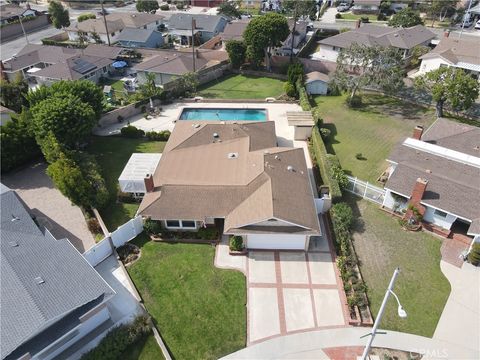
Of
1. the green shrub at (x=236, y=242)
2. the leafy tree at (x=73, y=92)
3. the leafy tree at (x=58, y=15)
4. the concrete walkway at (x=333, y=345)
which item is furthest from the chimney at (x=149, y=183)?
the leafy tree at (x=58, y=15)

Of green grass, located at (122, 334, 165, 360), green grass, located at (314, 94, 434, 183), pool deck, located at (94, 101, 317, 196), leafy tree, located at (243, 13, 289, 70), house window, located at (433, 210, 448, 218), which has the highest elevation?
leafy tree, located at (243, 13, 289, 70)

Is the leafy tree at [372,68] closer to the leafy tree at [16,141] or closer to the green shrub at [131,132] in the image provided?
the green shrub at [131,132]

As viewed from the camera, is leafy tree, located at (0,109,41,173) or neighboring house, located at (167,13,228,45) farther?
neighboring house, located at (167,13,228,45)

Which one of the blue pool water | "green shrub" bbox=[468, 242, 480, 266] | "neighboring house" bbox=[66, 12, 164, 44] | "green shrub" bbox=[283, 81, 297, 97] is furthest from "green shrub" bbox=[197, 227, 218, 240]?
"neighboring house" bbox=[66, 12, 164, 44]

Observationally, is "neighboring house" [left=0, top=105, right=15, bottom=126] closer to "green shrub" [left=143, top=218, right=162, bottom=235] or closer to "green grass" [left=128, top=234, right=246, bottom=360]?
"green shrub" [left=143, top=218, right=162, bottom=235]

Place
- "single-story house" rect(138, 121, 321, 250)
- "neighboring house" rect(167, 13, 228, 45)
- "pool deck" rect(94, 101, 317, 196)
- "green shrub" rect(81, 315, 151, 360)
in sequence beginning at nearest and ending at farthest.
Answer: "green shrub" rect(81, 315, 151, 360), "single-story house" rect(138, 121, 321, 250), "pool deck" rect(94, 101, 317, 196), "neighboring house" rect(167, 13, 228, 45)

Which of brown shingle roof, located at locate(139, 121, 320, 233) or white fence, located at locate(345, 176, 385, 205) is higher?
brown shingle roof, located at locate(139, 121, 320, 233)

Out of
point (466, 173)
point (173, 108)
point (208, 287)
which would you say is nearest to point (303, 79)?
point (173, 108)
